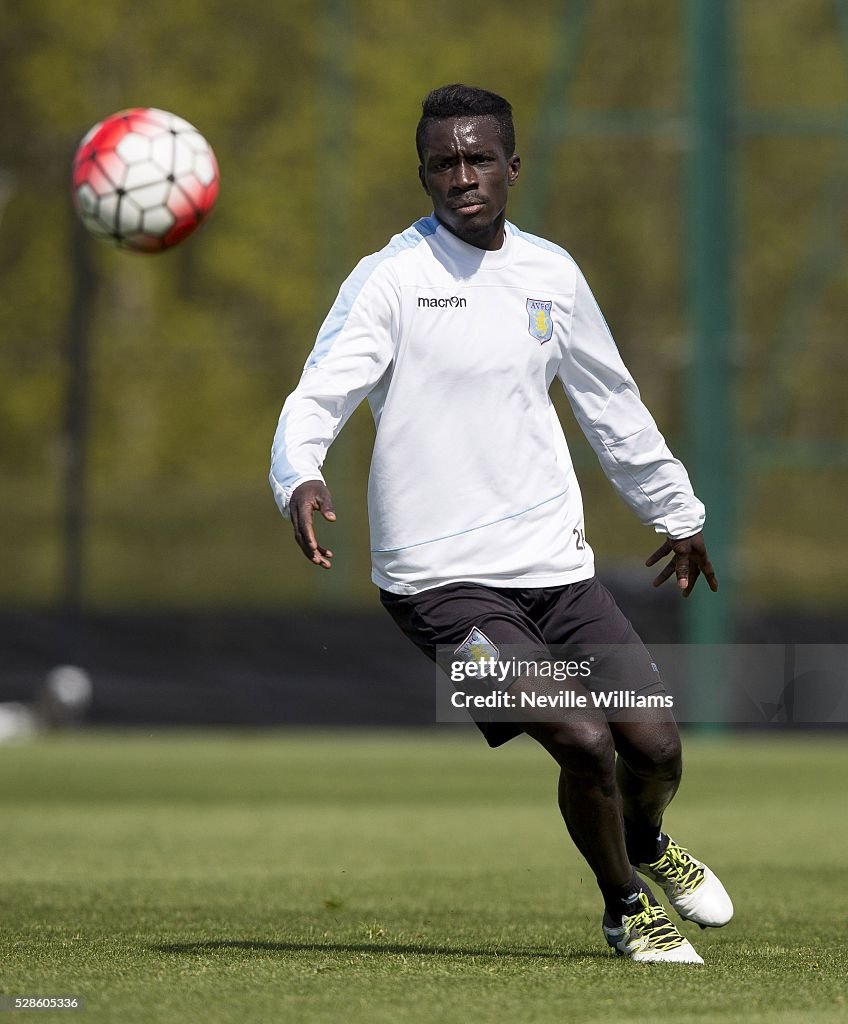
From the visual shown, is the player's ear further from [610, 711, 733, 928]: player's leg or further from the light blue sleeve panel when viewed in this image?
[610, 711, 733, 928]: player's leg

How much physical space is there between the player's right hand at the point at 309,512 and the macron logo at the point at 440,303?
0.63 metres

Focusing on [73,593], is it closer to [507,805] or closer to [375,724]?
[375,724]

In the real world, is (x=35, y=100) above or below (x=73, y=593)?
above

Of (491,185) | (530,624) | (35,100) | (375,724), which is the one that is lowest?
(375,724)

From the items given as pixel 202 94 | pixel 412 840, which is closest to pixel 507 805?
pixel 412 840

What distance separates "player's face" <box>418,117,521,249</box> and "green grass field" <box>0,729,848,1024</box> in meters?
1.97

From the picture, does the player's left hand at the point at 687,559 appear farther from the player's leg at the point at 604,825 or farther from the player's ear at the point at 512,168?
the player's ear at the point at 512,168

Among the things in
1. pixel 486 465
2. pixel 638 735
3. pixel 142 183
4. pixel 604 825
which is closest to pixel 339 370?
pixel 486 465

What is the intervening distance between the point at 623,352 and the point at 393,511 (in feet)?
46.6

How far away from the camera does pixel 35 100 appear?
22.6m

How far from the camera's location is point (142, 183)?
24.8 feet

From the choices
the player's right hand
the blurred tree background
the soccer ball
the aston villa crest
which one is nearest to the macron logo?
the aston villa crest

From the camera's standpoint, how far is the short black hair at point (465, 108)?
5.52 metres

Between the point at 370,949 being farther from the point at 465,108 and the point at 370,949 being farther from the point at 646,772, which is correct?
the point at 465,108
